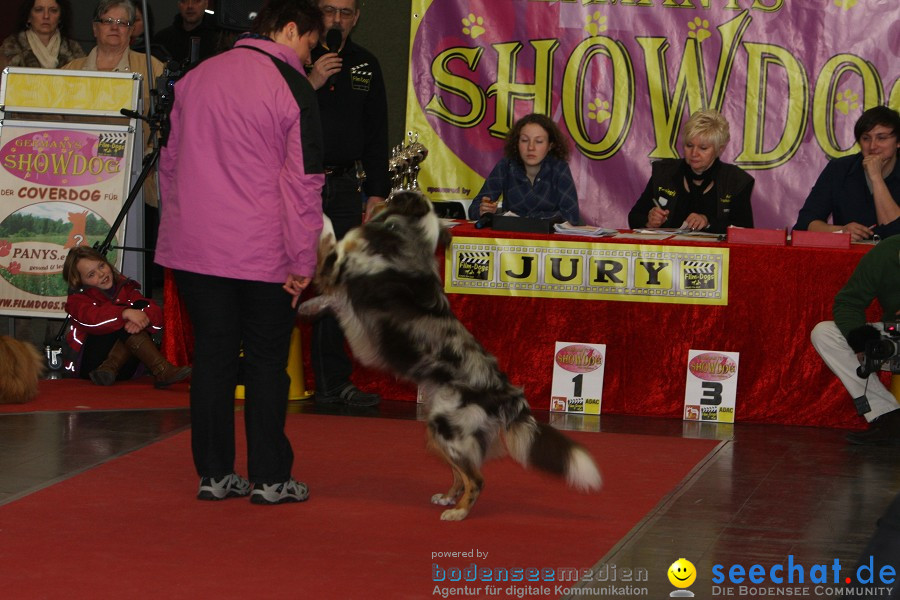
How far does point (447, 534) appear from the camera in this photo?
4.01 meters

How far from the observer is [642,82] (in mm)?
7691

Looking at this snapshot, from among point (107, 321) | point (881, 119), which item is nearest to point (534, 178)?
point (881, 119)

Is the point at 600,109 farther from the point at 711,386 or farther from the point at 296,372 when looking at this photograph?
the point at 296,372

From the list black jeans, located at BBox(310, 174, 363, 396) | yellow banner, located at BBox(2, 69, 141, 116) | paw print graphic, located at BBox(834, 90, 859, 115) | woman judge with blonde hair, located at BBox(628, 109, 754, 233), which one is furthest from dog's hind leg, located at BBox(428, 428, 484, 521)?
paw print graphic, located at BBox(834, 90, 859, 115)


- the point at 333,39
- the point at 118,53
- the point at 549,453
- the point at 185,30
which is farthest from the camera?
the point at 185,30

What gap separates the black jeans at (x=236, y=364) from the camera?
415 cm

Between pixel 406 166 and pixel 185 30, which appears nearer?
pixel 406 166

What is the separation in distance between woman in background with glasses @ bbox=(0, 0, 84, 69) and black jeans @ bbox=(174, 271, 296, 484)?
14.4ft

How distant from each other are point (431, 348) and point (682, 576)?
3.77 ft

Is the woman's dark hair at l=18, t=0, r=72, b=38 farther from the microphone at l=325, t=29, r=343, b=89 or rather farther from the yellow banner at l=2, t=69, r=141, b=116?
the microphone at l=325, t=29, r=343, b=89

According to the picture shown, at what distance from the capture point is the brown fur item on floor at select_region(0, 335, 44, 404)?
19.4ft

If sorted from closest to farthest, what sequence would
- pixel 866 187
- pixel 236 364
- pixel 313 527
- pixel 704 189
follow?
pixel 313 527, pixel 236 364, pixel 866 187, pixel 704 189

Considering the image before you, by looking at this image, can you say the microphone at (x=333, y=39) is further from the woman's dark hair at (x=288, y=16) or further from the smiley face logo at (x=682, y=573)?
the smiley face logo at (x=682, y=573)

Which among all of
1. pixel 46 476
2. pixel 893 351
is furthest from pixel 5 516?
pixel 893 351
